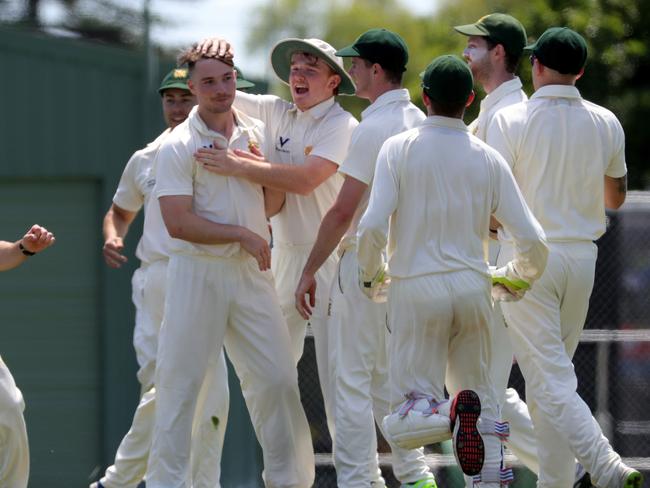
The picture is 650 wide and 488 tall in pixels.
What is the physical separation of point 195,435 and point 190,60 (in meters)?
2.33

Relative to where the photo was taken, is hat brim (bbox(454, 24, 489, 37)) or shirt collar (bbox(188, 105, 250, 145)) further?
hat brim (bbox(454, 24, 489, 37))

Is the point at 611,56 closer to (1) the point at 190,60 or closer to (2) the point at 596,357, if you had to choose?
(2) the point at 596,357

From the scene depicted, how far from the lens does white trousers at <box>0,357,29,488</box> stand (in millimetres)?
8078

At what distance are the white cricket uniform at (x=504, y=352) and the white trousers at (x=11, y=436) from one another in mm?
2590

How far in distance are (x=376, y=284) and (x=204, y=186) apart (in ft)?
3.92

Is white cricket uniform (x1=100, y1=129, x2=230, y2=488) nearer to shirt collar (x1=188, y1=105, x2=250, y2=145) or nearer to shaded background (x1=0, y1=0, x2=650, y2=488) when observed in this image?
shirt collar (x1=188, y1=105, x2=250, y2=145)

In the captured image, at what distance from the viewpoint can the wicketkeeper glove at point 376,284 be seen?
750 centimetres

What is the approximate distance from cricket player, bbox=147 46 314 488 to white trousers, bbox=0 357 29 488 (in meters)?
0.72

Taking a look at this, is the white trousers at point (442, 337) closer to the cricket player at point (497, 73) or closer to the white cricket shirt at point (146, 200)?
the cricket player at point (497, 73)

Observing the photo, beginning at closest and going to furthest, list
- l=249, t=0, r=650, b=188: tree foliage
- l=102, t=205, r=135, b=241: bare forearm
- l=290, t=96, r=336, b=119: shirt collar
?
l=290, t=96, r=336, b=119: shirt collar
l=102, t=205, r=135, b=241: bare forearm
l=249, t=0, r=650, b=188: tree foliage

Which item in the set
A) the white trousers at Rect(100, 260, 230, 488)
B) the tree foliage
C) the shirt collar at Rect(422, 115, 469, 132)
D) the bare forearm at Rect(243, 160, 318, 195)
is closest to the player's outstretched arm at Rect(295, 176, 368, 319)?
the bare forearm at Rect(243, 160, 318, 195)

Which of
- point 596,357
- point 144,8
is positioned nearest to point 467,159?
point 596,357

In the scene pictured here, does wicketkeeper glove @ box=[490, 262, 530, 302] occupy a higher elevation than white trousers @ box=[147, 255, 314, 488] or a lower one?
higher

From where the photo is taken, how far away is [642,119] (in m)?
26.2
